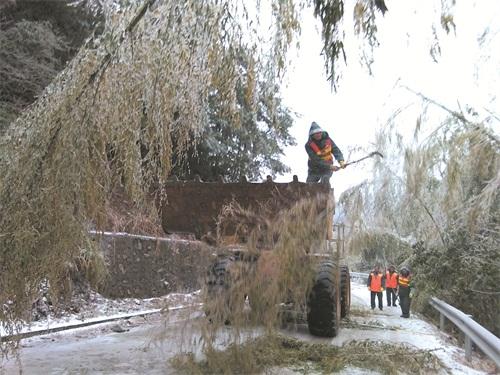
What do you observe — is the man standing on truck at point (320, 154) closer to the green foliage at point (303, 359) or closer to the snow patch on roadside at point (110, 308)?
the green foliage at point (303, 359)

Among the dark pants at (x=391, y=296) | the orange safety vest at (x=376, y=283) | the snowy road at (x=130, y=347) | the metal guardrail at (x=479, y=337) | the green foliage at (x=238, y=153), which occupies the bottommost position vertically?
the snowy road at (x=130, y=347)

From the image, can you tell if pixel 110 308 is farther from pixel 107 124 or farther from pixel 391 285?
pixel 391 285

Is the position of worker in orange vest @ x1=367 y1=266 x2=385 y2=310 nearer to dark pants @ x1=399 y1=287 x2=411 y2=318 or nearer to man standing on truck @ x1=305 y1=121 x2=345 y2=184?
dark pants @ x1=399 y1=287 x2=411 y2=318

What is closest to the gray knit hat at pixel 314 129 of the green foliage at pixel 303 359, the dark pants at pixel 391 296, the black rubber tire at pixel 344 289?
the black rubber tire at pixel 344 289

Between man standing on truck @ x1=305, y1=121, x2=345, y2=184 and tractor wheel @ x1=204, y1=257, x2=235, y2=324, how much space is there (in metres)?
2.97

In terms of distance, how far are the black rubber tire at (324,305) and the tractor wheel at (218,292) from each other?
1.99 meters

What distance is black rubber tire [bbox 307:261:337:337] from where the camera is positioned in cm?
862

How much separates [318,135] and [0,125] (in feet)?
22.0

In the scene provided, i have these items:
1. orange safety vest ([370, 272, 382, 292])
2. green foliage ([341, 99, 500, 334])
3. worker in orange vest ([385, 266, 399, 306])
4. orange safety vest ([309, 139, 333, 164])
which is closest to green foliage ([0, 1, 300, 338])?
green foliage ([341, 99, 500, 334])

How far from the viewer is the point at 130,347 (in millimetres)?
7961

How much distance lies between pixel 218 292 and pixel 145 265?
321 inches

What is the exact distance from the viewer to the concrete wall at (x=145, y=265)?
505 inches

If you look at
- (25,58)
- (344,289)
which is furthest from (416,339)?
(25,58)

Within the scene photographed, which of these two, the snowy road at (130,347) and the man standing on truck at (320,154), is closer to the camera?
the snowy road at (130,347)
